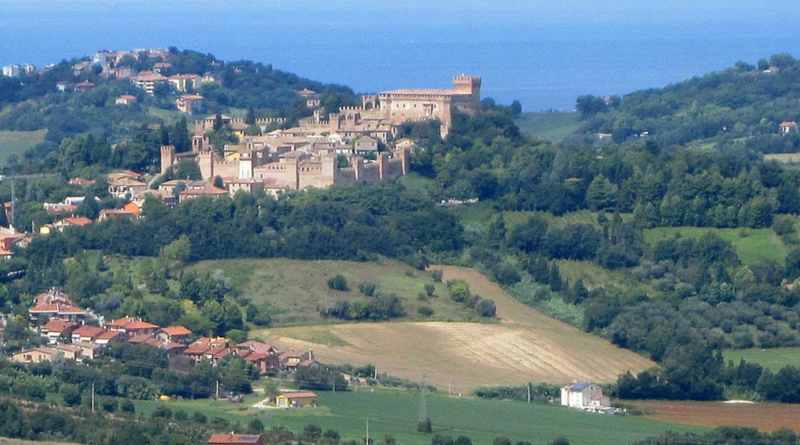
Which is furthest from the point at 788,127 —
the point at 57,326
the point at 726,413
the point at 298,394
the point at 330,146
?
the point at 298,394

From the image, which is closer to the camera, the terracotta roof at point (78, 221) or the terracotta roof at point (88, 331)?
the terracotta roof at point (88, 331)

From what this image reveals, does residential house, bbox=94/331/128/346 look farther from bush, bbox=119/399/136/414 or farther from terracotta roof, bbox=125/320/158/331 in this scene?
bush, bbox=119/399/136/414

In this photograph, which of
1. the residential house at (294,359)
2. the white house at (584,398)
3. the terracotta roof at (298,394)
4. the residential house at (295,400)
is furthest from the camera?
the residential house at (294,359)

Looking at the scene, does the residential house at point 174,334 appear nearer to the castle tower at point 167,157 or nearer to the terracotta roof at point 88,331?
the terracotta roof at point 88,331

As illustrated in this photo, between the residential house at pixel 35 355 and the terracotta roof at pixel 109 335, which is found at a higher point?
the terracotta roof at pixel 109 335

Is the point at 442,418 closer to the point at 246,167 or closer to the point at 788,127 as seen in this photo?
the point at 246,167

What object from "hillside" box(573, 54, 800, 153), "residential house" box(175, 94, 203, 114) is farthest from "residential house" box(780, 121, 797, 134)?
"residential house" box(175, 94, 203, 114)

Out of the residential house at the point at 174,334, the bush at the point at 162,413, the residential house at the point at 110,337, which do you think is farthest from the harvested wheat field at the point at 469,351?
the bush at the point at 162,413

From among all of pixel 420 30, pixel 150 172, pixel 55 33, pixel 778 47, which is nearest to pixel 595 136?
pixel 150 172
